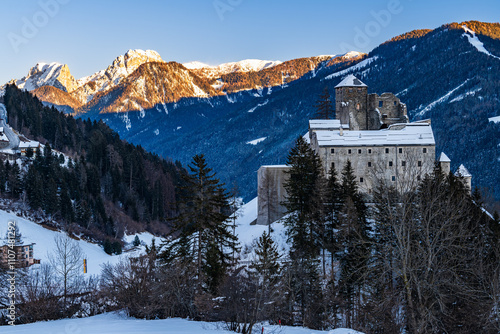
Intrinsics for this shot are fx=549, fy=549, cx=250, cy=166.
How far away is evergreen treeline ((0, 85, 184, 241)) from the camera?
9275cm

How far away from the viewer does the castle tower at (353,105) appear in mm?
75125

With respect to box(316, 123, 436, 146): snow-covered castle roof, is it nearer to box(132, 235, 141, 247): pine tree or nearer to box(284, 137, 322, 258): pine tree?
box(284, 137, 322, 258): pine tree

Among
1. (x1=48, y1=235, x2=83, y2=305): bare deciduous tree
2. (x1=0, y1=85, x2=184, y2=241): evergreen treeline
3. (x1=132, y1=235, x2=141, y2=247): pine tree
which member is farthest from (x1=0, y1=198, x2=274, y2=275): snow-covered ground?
(x1=0, y1=85, x2=184, y2=241): evergreen treeline

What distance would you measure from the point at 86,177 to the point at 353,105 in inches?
2275

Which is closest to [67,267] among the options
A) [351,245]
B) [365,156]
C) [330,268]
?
[330,268]

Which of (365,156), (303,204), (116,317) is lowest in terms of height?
(116,317)

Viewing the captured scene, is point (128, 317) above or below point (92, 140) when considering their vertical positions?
below

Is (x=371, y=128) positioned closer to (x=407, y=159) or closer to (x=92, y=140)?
(x=407, y=159)

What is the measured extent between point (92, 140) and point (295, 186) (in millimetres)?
85220

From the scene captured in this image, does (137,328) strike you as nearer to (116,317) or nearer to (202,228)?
(116,317)

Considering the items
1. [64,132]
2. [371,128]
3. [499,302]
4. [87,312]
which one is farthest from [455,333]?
[64,132]

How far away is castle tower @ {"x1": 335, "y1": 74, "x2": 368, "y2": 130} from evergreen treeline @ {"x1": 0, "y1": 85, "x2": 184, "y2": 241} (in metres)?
36.5

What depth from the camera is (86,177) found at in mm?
108375

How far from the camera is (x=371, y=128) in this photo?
75.9m
